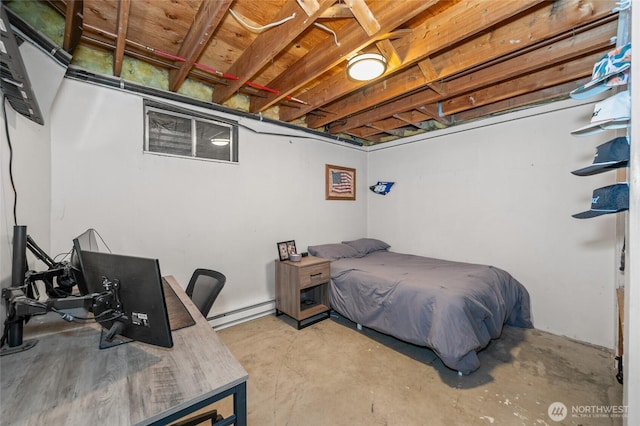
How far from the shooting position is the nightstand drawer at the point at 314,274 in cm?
290

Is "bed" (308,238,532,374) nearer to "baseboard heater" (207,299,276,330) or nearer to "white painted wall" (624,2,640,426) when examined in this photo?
"baseboard heater" (207,299,276,330)

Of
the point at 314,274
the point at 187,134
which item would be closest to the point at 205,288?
the point at 314,274

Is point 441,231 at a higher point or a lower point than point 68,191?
lower

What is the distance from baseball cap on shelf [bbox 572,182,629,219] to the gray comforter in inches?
48.2

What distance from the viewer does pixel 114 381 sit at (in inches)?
35.7

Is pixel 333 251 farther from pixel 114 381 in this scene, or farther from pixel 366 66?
pixel 114 381

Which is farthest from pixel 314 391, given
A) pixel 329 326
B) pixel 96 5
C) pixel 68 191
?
pixel 96 5

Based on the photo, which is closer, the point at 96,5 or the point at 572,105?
the point at 96,5

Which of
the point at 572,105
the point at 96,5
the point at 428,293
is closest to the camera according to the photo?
the point at 96,5

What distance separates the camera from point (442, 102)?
3.17 meters

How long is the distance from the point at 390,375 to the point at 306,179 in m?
2.54

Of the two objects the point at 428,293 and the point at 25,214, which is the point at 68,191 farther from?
the point at 428,293

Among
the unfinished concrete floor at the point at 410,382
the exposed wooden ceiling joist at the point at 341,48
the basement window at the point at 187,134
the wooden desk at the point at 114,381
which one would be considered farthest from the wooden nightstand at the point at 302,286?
the exposed wooden ceiling joist at the point at 341,48

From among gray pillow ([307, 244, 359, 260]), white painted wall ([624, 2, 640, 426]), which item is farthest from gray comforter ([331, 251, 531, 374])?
white painted wall ([624, 2, 640, 426])
